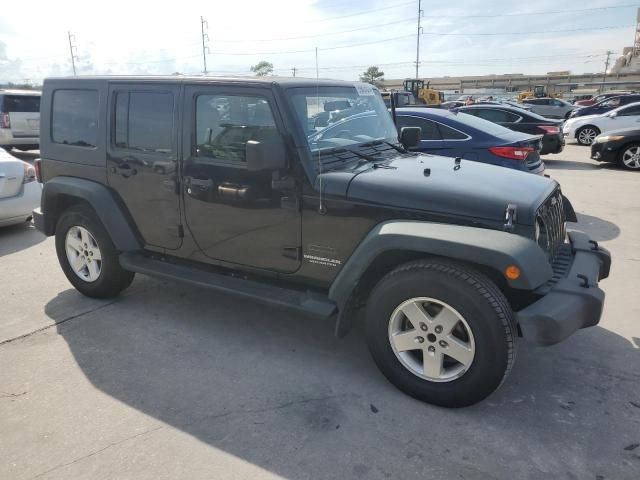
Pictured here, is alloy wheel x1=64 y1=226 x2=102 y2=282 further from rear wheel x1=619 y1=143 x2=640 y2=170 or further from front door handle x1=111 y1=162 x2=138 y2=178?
rear wheel x1=619 y1=143 x2=640 y2=170

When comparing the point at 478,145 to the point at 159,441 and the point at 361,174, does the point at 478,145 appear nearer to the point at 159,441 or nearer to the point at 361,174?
the point at 361,174

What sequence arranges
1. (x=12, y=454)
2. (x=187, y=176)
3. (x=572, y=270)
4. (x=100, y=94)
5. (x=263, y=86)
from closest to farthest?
(x=12, y=454) < (x=572, y=270) < (x=263, y=86) < (x=187, y=176) < (x=100, y=94)

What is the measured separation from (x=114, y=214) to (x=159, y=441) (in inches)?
81.2

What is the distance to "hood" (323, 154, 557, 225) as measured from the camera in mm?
2881

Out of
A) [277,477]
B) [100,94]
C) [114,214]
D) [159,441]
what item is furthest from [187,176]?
[277,477]

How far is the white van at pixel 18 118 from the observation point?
12555 mm

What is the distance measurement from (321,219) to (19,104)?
12595 millimetres

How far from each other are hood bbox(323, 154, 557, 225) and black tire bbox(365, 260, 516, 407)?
35cm

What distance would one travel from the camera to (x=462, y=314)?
2.73 metres

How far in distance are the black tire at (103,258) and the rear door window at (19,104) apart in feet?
33.3

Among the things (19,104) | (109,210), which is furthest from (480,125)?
(19,104)

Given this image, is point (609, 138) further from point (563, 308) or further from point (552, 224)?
point (563, 308)

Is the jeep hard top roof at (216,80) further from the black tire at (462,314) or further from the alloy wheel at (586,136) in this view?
the alloy wheel at (586,136)

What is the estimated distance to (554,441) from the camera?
2645mm
